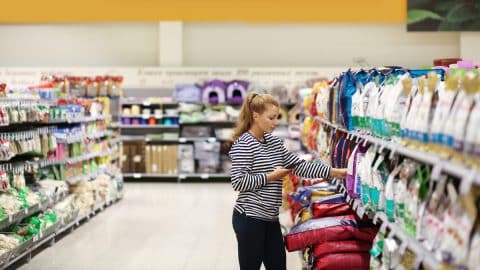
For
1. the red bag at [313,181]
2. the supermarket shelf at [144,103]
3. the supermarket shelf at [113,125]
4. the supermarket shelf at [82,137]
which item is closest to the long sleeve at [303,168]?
the red bag at [313,181]

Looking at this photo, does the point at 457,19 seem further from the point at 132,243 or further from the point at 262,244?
the point at 262,244

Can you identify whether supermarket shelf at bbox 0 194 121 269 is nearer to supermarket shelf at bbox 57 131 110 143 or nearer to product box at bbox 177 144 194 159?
supermarket shelf at bbox 57 131 110 143

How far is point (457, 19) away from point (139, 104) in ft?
23.1

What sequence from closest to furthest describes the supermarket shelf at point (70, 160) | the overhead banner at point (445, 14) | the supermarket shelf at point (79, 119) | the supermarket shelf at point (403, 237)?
1. the supermarket shelf at point (403, 237)
2. the supermarket shelf at point (70, 160)
3. the supermarket shelf at point (79, 119)
4. the overhead banner at point (445, 14)

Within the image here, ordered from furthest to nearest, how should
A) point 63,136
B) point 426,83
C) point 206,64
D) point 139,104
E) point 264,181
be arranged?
point 206,64
point 139,104
point 63,136
point 264,181
point 426,83

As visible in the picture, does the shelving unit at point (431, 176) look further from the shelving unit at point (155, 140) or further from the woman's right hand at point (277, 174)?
the shelving unit at point (155, 140)

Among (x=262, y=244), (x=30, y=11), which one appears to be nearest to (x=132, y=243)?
(x=262, y=244)

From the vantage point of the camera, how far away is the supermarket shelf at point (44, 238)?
6.08 m

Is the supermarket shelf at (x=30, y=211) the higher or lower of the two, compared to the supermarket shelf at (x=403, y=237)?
lower

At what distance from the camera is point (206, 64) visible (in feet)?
49.6

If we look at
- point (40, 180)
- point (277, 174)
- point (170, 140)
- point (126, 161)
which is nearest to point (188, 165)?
point (170, 140)

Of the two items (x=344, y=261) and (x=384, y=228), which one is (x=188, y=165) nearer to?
(x=344, y=261)

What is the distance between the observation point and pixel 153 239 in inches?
305

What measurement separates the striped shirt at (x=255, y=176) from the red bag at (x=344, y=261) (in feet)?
1.39
